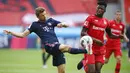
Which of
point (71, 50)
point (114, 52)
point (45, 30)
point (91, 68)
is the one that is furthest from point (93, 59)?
point (114, 52)

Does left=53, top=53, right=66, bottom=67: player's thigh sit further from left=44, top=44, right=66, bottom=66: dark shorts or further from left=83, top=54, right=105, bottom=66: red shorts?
left=83, top=54, right=105, bottom=66: red shorts

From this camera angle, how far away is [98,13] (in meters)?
13.6

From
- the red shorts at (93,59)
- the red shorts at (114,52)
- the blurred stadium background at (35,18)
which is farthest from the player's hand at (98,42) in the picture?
the blurred stadium background at (35,18)

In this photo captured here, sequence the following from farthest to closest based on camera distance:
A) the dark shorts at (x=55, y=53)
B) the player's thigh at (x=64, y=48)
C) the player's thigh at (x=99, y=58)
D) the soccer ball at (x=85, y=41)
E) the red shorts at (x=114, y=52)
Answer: the red shorts at (x=114, y=52) < the player's thigh at (x=99, y=58) < the dark shorts at (x=55, y=53) < the player's thigh at (x=64, y=48) < the soccer ball at (x=85, y=41)

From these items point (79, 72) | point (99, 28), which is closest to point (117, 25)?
point (79, 72)

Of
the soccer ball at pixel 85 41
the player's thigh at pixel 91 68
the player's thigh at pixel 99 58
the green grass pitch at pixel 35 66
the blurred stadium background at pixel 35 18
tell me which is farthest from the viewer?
the blurred stadium background at pixel 35 18

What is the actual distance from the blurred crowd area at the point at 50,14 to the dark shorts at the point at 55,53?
27885 millimetres

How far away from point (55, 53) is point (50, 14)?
29.3 m

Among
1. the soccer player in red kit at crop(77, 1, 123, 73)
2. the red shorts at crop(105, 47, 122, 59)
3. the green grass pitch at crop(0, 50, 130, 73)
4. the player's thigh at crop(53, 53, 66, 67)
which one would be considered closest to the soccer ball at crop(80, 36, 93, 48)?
the soccer player in red kit at crop(77, 1, 123, 73)

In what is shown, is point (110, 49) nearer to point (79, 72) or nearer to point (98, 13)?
point (79, 72)

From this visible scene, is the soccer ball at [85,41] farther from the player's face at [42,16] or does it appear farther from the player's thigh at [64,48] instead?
the player's face at [42,16]

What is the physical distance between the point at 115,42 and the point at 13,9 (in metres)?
24.8

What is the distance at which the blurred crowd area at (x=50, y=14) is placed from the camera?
137 ft

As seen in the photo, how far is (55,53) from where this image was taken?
1334 centimetres
